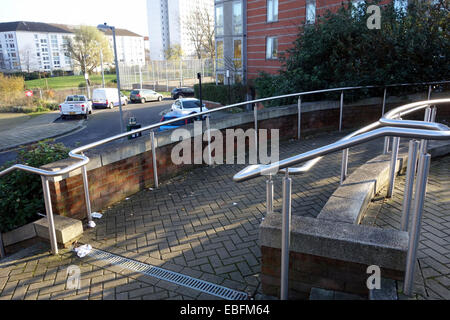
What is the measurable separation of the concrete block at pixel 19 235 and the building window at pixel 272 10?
87.4 ft

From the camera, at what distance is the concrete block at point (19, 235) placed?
4.21 m

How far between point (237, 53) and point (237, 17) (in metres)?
2.96

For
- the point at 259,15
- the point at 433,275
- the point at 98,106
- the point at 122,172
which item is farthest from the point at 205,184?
the point at 98,106

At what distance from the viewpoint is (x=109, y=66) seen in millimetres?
94562

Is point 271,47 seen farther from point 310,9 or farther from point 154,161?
point 154,161

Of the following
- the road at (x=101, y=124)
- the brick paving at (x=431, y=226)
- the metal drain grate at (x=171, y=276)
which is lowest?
the road at (x=101, y=124)

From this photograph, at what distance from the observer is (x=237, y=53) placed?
32.2 m

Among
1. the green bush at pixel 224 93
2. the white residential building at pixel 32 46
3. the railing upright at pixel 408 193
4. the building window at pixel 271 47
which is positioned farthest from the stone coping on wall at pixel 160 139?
the white residential building at pixel 32 46

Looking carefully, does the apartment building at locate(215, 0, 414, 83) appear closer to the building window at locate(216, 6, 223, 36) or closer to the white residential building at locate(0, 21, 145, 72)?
the building window at locate(216, 6, 223, 36)

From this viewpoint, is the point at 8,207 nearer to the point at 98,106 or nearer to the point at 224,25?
the point at 224,25

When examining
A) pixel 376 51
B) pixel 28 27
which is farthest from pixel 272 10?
pixel 28 27

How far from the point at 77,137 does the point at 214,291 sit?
72.9ft

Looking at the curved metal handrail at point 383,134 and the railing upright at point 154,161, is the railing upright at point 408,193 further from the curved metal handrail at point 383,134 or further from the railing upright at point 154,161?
the railing upright at point 154,161

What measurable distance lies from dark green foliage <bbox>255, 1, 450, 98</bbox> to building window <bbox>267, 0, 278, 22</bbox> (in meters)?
18.7
